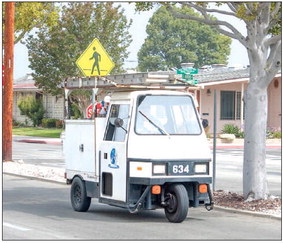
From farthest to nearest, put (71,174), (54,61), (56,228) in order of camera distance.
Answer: (54,61)
(71,174)
(56,228)

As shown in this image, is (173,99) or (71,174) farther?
(71,174)

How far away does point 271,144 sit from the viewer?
41.6 m

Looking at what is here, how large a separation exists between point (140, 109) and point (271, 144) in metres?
29.6

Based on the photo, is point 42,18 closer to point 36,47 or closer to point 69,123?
point 69,123

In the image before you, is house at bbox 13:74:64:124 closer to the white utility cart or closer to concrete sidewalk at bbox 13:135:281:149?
concrete sidewalk at bbox 13:135:281:149

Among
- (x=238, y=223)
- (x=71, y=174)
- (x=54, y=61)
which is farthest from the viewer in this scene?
(x=54, y=61)

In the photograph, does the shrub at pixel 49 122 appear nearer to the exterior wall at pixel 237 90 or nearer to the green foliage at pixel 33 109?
the green foliage at pixel 33 109

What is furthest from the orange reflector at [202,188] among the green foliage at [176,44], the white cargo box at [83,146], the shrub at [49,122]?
the green foliage at [176,44]

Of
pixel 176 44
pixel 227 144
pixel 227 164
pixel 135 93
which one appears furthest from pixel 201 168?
pixel 176 44

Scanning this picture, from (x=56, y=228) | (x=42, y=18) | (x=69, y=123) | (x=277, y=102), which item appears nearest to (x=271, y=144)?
(x=277, y=102)

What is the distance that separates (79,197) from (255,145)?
11.4 ft

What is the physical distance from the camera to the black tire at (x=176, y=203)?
12.4 meters

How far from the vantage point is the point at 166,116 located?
1312 centimetres

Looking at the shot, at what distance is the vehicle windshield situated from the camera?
508 inches
